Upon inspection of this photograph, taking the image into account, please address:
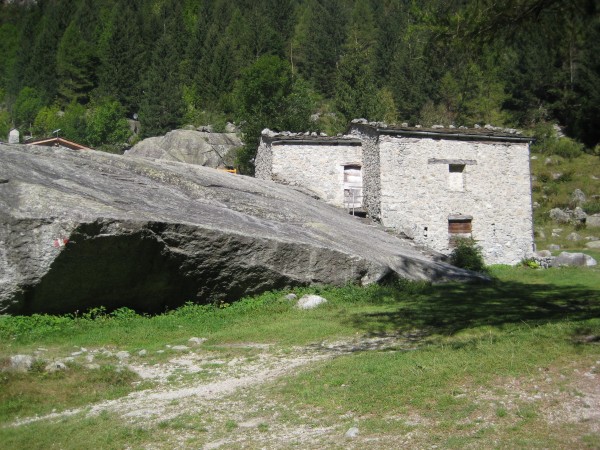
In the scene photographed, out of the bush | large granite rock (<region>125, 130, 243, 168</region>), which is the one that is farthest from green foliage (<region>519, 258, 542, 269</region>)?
large granite rock (<region>125, 130, 243, 168</region>)

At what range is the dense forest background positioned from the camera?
52.3m

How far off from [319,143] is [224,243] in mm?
14417

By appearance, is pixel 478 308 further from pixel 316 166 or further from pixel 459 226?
pixel 316 166

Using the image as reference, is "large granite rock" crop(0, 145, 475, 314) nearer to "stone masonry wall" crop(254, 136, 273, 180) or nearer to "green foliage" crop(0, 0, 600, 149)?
"stone masonry wall" crop(254, 136, 273, 180)

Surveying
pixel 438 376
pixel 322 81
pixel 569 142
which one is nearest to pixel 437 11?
pixel 438 376

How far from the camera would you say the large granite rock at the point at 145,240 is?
1222 centimetres

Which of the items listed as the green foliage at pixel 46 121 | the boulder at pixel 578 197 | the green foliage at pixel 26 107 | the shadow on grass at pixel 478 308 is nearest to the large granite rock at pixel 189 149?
the boulder at pixel 578 197

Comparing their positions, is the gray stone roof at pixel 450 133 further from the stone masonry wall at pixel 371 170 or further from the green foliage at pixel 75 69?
the green foliage at pixel 75 69

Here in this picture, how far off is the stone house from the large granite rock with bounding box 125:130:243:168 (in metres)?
28.6

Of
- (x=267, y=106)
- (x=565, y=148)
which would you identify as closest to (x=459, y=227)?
(x=267, y=106)

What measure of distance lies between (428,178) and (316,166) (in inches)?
181

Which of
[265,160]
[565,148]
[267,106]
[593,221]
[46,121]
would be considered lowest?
[593,221]

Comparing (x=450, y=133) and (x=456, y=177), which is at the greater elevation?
(x=450, y=133)

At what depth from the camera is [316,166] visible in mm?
27750
